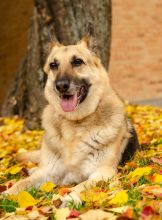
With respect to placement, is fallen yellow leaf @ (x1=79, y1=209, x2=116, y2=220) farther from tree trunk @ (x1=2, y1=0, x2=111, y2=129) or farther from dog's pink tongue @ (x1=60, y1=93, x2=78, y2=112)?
tree trunk @ (x1=2, y1=0, x2=111, y2=129)

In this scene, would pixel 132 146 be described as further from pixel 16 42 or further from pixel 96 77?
pixel 16 42

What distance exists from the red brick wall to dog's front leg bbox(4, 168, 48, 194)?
899 cm

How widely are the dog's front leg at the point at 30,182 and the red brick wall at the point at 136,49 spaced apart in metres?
8.99

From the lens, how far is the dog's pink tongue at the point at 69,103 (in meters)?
5.00

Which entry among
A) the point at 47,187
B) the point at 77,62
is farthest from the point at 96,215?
the point at 77,62

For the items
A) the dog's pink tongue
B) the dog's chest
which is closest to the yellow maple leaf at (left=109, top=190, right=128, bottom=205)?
the dog's chest

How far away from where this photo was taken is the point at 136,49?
14.1m

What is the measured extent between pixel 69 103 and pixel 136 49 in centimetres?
937

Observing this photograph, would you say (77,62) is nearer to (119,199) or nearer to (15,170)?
(15,170)

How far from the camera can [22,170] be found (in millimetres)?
5816

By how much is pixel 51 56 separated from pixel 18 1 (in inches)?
430

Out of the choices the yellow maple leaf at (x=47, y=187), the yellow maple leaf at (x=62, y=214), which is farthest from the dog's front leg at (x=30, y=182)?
the yellow maple leaf at (x=62, y=214)

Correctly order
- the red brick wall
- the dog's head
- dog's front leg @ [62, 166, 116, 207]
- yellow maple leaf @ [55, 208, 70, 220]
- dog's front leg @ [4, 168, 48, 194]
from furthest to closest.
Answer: the red brick wall, the dog's head, dog's front leg @ [4, 168, 48, 194], dog's front leg @ [62, 166, 116, 207], yellow maple leaf @ [55, 208, 70, 220]

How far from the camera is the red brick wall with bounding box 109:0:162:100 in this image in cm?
1395
